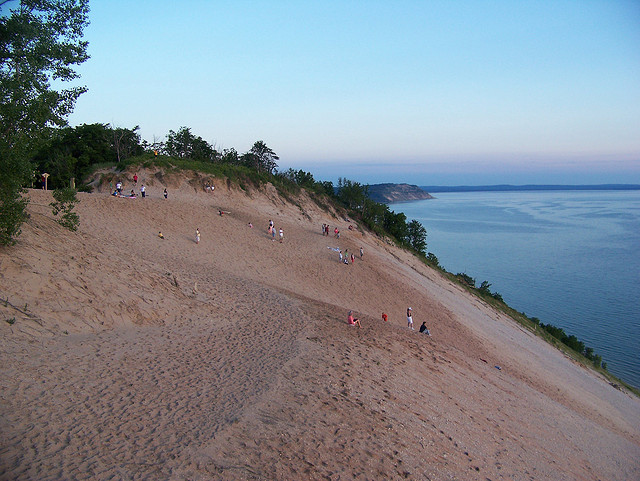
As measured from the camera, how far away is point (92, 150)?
116ft

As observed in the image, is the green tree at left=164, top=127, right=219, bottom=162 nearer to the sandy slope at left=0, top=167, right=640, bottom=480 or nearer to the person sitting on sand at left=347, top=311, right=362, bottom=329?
the sandy slope at left=0, top=167, right=640, bottom=480

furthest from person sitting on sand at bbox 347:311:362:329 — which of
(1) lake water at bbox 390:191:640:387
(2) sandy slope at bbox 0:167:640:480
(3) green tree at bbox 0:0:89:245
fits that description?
(1) lake water at bbox 390:191:640:387

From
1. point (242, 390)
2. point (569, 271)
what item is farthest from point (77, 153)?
point (569, 271)

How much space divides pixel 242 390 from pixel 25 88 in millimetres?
8633

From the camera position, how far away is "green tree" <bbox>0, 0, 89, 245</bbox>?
9578 mm

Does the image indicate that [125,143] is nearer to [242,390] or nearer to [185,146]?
[185,146]

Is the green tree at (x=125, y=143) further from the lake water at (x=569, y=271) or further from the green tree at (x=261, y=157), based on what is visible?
the lake water at (x=569, y=271)

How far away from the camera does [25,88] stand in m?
9.76

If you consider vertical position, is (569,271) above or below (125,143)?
below

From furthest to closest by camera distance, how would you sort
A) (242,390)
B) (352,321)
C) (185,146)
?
(185,146) → (352,321) → (242,390)

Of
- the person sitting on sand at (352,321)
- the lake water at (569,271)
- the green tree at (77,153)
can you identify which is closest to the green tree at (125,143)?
the green tree at (77,153)

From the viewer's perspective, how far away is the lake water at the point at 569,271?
3128cm

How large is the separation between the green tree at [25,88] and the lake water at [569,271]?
103 feet

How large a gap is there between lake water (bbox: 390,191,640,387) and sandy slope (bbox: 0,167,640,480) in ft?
43.6
